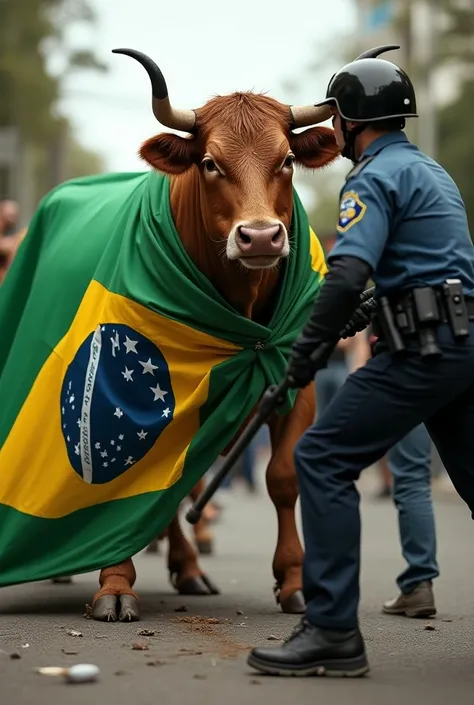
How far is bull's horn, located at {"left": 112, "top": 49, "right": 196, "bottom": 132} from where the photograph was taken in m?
7.36

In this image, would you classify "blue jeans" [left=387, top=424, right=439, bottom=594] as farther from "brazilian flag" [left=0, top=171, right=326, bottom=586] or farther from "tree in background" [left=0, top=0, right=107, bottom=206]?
"tree in background" [left=0, top=0, right=107, bottom=206]

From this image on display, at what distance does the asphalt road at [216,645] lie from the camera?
5324 mm

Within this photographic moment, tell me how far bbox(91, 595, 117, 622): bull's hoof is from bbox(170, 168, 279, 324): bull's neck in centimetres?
160

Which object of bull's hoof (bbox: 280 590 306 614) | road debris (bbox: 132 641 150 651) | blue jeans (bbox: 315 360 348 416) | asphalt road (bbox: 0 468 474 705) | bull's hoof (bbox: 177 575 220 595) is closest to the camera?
asphalt road (bbox: 0 468 474 705)

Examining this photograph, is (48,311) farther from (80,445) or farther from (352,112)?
(352,112)

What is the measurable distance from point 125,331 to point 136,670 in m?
2.38

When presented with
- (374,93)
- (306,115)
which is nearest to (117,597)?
(306,115)

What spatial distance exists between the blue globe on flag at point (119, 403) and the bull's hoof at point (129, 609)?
0.65 m

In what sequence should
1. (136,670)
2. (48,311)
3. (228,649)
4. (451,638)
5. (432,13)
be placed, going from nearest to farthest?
(136,670)
(228,649)
(451,638)
(48,311)
(432,13)

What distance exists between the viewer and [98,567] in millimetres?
7676

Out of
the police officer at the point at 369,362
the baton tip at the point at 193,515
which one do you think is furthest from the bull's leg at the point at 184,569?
the police officer at the point at 369,362

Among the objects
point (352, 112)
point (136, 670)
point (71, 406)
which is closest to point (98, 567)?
point (71, 406)

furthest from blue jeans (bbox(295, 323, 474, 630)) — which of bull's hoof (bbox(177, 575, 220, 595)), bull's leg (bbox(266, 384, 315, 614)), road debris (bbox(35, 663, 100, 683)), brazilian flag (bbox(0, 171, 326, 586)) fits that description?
bull's hoof (bbox(177, 575, 220, 595))

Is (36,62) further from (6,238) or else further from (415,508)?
(415,508)
